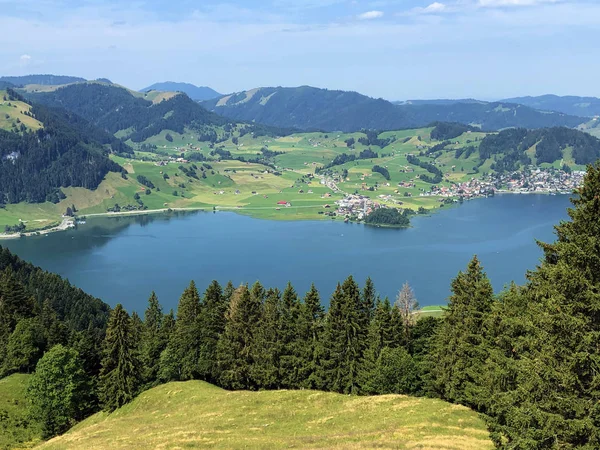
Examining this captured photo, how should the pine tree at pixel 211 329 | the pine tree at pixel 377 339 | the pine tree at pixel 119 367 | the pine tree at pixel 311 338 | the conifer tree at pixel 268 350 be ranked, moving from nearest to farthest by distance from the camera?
1. the pine tree at pixel 377 339
2. the pine tree at pixel 311 338
3. the conifer tree at pixel 268 350
4. the pine tree at pixel 119 367
5. the pine tree at pixel 211 329

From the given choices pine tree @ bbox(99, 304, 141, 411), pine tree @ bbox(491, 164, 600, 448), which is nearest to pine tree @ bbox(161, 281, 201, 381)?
pine tree @ bbox(99, 304, 141, 411)

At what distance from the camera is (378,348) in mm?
52375

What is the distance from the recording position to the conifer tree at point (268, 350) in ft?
183

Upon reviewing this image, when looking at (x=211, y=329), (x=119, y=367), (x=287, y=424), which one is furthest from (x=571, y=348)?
(x=119, y=367)

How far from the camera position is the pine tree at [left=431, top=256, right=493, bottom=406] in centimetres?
4081

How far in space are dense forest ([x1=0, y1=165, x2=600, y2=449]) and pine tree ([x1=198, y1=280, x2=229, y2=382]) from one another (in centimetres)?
12

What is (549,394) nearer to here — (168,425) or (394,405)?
(394,405)

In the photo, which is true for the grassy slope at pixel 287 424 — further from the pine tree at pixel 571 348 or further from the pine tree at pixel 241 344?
the pine tree at pixel 571 348

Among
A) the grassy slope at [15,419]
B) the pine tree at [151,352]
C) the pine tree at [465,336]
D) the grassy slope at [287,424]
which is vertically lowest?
the grassy slope at [15,419]

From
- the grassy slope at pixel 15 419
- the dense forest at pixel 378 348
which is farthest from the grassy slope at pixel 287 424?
the grassy slope at pixel 15 419

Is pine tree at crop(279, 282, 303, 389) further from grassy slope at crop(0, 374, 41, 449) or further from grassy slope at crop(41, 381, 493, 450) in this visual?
grassy slope at crop(0, 374, 41, 449)

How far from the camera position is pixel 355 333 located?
53719 mm

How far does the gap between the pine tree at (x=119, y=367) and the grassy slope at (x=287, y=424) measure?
347 centimetres

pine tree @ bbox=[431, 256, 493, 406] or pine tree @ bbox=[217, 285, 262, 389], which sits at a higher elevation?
pine tree @ bbox=[431, 256, 493, 406]
